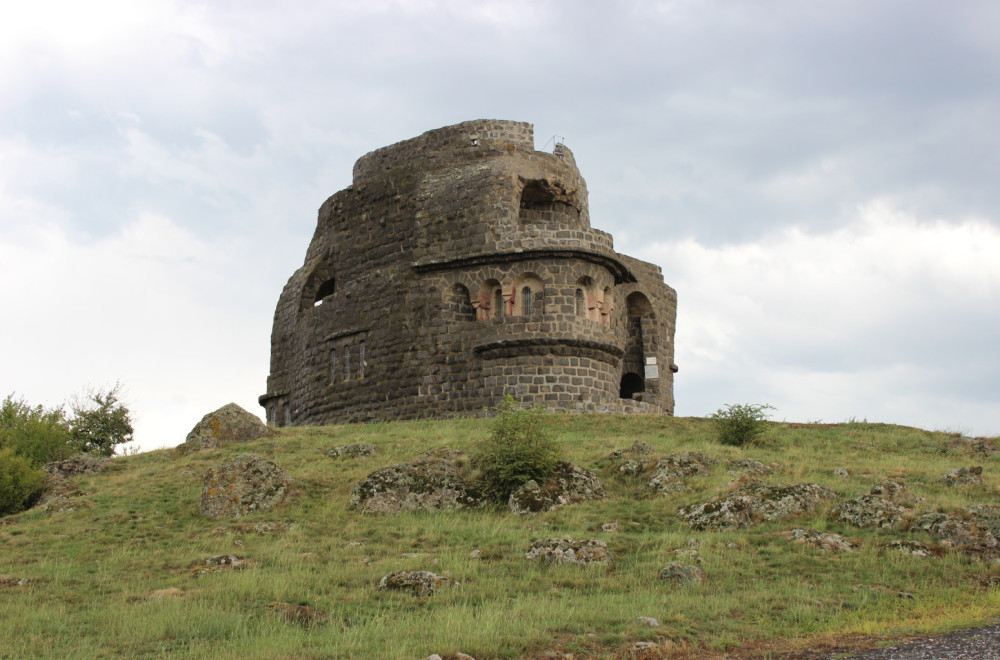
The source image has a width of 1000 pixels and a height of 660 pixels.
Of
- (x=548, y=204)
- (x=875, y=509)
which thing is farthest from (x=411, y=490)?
(x=548, y=204)

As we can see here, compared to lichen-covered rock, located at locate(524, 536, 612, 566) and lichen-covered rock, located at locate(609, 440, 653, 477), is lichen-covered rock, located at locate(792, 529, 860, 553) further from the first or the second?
lichen-covered rock, located at locate(609, 440, 653, 477)

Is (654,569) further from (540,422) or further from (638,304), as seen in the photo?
(638,304)

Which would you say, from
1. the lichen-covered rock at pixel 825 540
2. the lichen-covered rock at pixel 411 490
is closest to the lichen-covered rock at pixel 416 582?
the lichen-covered rock at pixel 411 490

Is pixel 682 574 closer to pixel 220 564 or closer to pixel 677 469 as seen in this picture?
pixel 677 469

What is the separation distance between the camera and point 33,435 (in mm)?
25391

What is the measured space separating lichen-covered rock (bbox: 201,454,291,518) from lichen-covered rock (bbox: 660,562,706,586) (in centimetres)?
849

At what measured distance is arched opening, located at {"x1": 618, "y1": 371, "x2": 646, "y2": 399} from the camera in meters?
36.0

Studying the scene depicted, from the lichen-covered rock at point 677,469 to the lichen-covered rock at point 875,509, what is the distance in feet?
10.4

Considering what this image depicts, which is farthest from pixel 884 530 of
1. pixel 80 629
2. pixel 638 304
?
pixel 638 304

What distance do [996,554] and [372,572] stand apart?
8690 mm

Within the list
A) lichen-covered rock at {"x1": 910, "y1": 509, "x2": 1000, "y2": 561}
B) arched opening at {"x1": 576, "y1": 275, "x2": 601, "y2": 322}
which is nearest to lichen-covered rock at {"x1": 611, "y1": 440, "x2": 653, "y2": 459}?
lichen-covered rock at {"x1": 910, "y1": 509, "x2": 1000, "y2": 561}

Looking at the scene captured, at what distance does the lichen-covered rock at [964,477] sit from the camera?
1708cm

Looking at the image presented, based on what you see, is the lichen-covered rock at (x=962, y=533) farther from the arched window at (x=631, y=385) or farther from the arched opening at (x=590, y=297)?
the arched window at (x=631, y=385)

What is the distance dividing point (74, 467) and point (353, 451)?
701 cm
